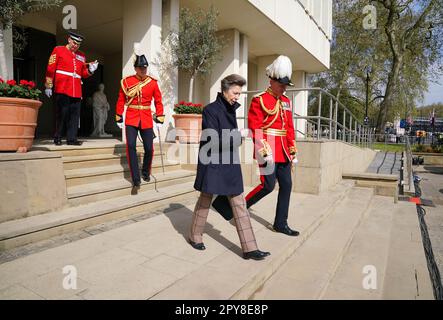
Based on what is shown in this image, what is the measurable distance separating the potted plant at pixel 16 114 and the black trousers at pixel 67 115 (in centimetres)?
123

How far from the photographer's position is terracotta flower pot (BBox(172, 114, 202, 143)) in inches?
284

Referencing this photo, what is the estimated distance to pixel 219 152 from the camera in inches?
120

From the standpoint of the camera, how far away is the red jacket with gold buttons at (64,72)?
5.07 meters

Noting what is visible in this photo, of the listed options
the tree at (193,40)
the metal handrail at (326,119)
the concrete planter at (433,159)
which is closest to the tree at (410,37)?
the concrete planter at (433,159)

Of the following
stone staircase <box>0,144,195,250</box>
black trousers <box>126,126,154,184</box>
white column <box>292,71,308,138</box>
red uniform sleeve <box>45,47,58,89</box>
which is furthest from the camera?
white column <box>292,71,308,138</box>

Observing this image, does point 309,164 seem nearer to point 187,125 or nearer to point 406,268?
point 406,268

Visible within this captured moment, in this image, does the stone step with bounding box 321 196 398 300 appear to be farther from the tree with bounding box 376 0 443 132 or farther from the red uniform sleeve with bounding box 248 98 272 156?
the tree with bounding box 376 0 443 132

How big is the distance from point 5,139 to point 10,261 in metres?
1.55

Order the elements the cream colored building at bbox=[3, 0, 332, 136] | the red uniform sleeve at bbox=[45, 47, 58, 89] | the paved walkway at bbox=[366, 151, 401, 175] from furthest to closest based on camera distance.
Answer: the paved walkway at bbox=[366, 151, 401, 175] < the cream colored building at bbox=[3, 0, 332, 136] < the red uniform sleeve at bbox=[45, 47, 58, 89]

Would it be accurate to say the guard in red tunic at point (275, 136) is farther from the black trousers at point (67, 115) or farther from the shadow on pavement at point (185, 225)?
the black trousers at point (67, 115)

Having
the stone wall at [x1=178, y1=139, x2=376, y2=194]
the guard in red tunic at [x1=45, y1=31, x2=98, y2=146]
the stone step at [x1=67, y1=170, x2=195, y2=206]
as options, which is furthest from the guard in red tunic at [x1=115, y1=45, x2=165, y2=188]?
the stone wall at [x1=178, y1=139, x2=376, y2=194]

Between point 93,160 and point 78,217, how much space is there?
5.22 ft

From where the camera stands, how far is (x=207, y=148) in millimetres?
3006

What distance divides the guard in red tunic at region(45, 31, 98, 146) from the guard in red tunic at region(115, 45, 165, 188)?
91cm
